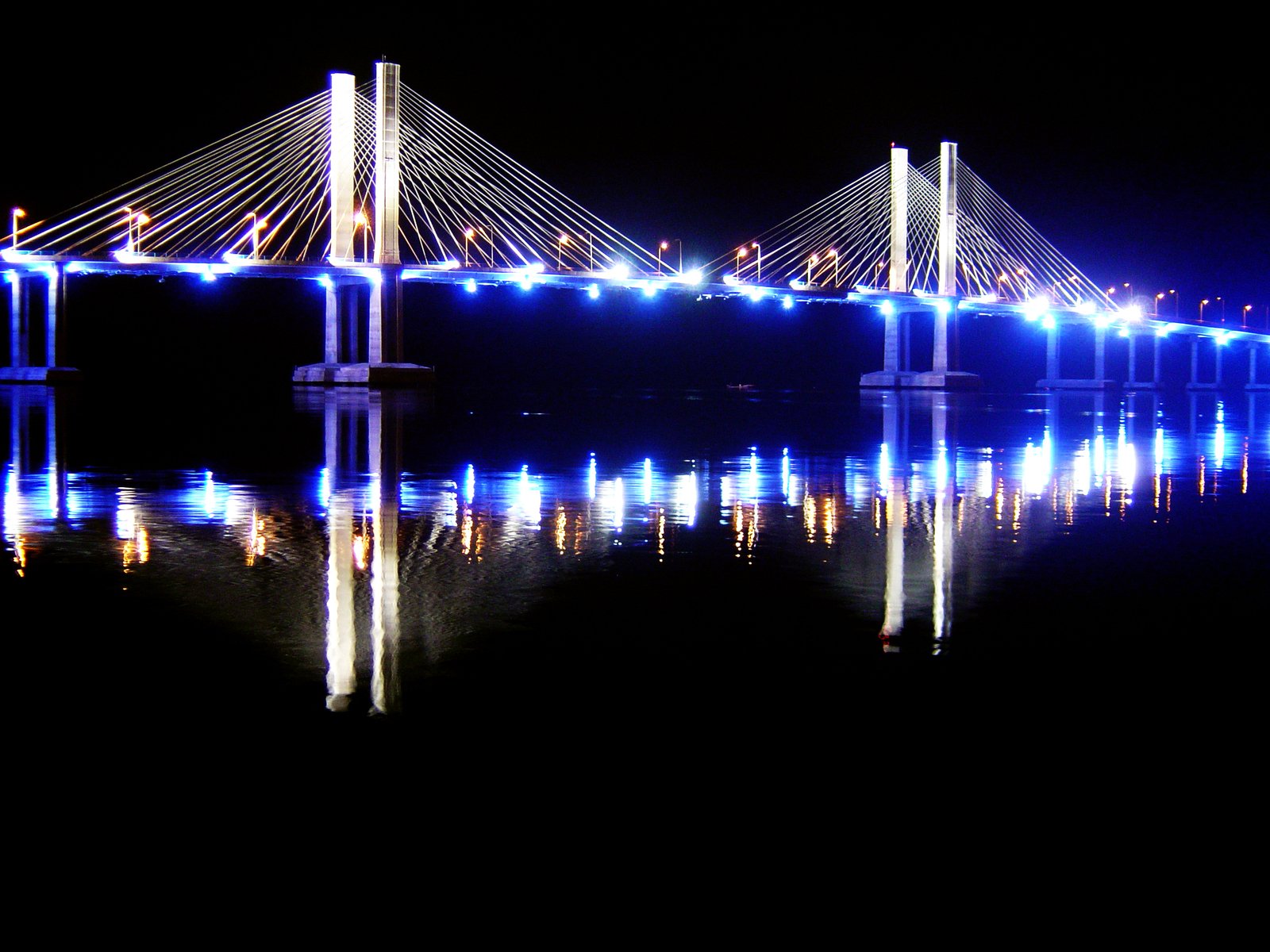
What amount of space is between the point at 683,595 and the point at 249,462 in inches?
371

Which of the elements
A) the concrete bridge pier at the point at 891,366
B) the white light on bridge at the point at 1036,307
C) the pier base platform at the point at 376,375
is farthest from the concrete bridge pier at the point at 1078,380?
the pier base platform at the point at 376,375

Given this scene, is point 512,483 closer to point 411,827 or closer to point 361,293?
point 411,827

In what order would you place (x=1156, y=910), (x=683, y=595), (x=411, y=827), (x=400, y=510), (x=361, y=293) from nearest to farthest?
(x=1156, y=910)
(x=411, y=827)
(x=683, y=595)
(x=400, y=510)
(x=361, y=293)

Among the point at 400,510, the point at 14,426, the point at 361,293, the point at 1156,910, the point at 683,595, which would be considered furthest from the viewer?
the point at 361,293

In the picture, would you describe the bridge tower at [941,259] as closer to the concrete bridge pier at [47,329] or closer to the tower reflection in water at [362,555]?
the concrete bridge pier at [47,329]

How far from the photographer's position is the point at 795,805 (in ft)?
11.1

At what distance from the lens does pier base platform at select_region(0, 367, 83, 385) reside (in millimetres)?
55062

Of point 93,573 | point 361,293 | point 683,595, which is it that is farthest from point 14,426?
point 361,293

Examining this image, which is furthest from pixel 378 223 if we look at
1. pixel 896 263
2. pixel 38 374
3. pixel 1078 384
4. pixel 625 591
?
pixel 625 591

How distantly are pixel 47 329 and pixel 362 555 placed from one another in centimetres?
5393

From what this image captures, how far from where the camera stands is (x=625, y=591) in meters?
6.52

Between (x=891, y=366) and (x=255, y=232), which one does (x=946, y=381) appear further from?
(x=255, y=232)

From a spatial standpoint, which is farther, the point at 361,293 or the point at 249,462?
the point at 361,293

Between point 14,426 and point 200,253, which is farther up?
point 200,253
